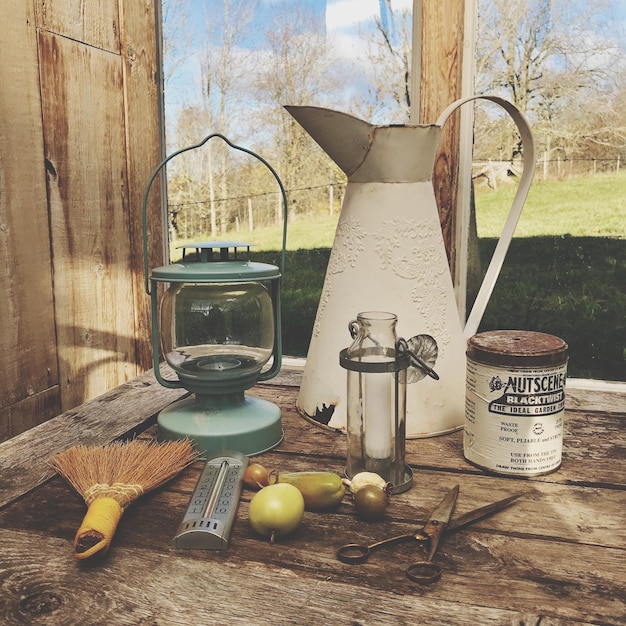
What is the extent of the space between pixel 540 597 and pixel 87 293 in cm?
112

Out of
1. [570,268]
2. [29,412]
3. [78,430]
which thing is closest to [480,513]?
[78,430]

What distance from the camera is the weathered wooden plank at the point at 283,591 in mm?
513

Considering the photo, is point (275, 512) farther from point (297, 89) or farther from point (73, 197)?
point (297, 89)

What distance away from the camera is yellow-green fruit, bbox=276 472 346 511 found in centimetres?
69

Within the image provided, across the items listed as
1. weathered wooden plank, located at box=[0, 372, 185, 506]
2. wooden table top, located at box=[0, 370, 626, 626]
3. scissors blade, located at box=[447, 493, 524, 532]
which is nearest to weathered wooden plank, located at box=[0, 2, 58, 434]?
weathered wooden plank, located at box=[0, 372, 185, 506]

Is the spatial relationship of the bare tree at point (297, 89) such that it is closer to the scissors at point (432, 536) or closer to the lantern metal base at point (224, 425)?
the lantern metal base at point (224, 425)

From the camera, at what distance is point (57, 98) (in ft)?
4.20

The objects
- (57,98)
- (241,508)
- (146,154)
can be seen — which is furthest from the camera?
(146,154)

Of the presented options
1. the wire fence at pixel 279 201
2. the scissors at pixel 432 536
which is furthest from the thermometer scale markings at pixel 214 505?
the wire fence at pixel 279 201

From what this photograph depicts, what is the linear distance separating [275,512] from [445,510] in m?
0.18

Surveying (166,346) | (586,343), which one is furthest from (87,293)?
(586,343)

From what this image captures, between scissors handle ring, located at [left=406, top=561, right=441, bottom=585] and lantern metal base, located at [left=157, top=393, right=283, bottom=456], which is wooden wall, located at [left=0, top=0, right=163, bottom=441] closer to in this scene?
lantern metal base, located at [left=157, top=393, right=283, bottom=456]

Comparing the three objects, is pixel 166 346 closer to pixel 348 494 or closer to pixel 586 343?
pixel 348 494

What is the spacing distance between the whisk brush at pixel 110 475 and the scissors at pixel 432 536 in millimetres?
228
